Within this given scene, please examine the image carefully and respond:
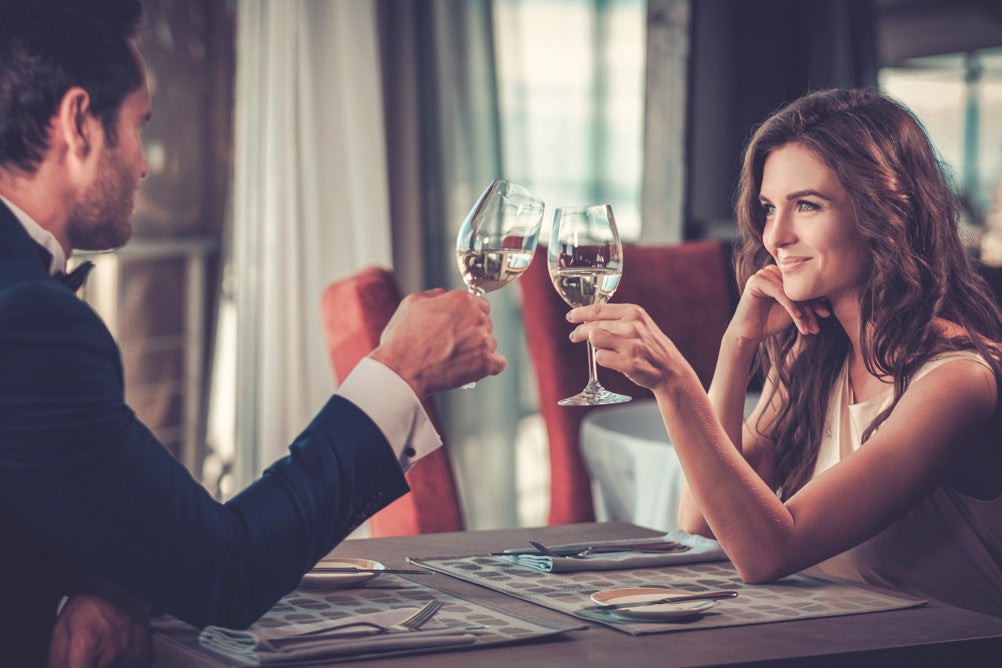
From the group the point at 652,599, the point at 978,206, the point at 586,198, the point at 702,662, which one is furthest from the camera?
the point at 978,206

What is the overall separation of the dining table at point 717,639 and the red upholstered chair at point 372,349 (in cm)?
63

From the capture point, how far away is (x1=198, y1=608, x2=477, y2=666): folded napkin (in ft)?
2.72

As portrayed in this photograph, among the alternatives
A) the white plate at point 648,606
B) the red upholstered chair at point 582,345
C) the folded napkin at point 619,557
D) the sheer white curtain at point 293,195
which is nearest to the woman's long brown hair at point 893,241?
the folded napkin at point 619,557

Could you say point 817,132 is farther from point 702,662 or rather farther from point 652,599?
point 702,662

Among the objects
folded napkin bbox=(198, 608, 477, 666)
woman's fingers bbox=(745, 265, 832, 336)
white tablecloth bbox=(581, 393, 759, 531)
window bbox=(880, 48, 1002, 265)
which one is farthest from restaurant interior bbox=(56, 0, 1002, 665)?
folded napkin bbox=(198, 608, 477, 666)

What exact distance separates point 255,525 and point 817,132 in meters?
0.98

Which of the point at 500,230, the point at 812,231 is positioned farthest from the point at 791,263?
the point at 500,230

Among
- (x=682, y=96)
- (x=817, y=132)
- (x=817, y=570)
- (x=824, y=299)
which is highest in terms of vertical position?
(x=682, y=96)

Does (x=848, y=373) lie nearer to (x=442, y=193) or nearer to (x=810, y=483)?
(x=810, y=483)

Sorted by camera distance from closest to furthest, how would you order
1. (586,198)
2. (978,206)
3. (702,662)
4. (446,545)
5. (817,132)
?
1. (702,662)
2. (446,545)
3. (817,132)
4. (586,198)
5. (978,206)

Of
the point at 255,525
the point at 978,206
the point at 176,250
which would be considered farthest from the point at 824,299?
the point at 978,206

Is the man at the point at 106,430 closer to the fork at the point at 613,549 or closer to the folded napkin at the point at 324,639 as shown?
the folded napkin at the point at 324,639

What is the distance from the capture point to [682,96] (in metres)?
4.18

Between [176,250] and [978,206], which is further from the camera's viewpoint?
Result: [978,206]
